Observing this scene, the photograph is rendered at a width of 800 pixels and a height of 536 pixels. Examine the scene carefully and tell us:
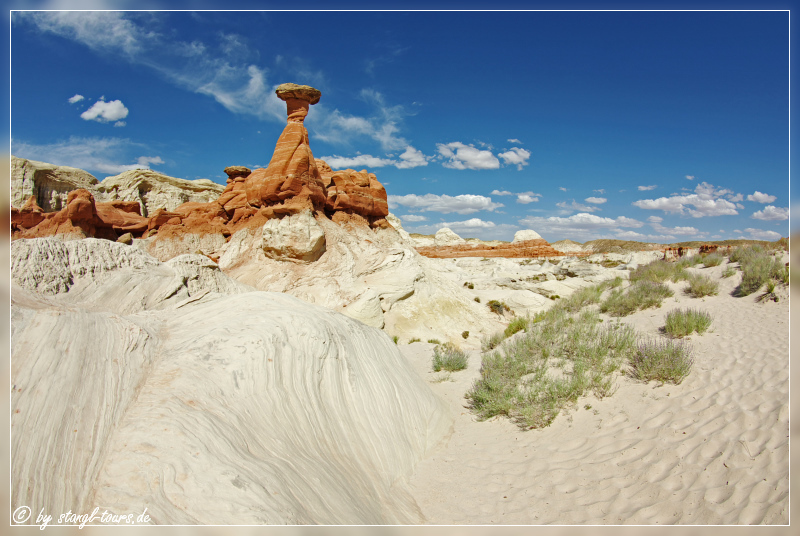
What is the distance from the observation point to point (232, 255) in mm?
16297

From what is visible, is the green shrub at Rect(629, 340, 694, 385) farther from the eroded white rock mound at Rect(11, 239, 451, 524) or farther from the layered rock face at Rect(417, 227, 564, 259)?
the layered rock face at Rect(417, 227, 564, 259)

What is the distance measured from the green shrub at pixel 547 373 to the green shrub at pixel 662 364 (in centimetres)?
32

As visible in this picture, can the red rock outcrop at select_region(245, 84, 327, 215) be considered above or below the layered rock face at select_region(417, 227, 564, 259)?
above

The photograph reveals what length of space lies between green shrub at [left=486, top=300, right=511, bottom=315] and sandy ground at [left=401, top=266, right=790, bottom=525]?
9.06 meters

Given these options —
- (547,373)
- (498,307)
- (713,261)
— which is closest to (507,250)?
(498,307)

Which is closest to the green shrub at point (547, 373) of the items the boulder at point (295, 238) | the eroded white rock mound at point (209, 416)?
the eroded white rock mound at point (209, 416)

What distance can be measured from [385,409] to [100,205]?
23.4 m

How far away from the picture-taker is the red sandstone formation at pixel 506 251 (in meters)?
44.6

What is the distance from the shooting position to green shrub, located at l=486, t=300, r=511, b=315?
52.3ft

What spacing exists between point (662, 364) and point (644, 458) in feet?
7.05

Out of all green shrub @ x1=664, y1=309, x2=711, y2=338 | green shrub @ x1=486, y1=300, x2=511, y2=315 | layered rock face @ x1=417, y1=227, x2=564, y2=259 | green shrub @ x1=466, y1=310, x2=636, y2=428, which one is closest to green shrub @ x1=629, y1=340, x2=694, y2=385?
green shrub @ x1=466, y1=310, x2=636, y2=428

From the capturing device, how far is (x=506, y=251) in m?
45.5

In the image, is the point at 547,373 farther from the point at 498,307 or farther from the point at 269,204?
the point at 269,204

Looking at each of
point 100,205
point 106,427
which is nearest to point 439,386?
point 106,427
